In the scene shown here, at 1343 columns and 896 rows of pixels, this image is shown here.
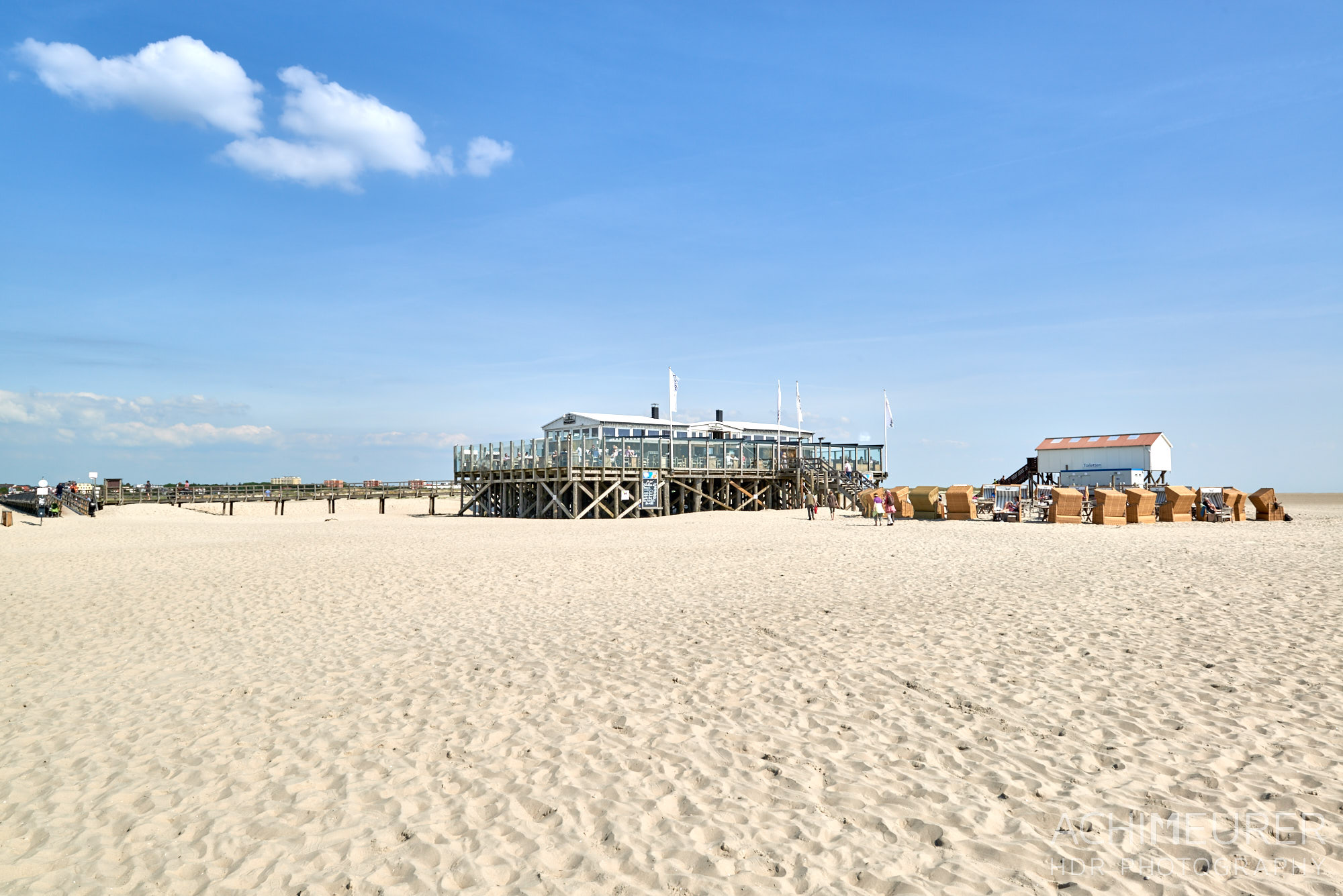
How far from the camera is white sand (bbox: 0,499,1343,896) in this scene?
3.71 metres

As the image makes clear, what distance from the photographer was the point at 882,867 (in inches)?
141

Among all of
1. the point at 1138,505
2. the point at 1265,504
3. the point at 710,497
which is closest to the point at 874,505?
the point at 1138,505

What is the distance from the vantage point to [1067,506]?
24.1 m

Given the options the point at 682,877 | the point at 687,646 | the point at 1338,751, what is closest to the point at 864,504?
the point at 687,646

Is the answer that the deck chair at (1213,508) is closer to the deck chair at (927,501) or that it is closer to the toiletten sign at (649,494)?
the deck chair at (927,501)

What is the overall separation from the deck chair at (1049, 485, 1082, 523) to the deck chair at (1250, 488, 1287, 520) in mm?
8270

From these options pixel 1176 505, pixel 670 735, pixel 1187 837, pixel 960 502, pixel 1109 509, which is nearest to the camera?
pixel 1187 837

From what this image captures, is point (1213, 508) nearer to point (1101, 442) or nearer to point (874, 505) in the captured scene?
point (874, 505)

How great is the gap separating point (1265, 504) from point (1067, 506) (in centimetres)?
897

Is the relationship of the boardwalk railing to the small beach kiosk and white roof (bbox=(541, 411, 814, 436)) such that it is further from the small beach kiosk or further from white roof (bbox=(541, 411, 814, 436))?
the small beach kiosk

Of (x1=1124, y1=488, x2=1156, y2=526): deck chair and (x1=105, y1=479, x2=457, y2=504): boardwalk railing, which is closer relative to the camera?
(x1=1124, y1=488, x2=1156, y2=526): deck chair

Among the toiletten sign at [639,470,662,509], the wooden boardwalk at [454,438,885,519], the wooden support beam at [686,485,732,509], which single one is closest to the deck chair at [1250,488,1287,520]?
the wooden boardwalk at [454,438,885,519]

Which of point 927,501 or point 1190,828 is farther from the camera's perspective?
point 927,501

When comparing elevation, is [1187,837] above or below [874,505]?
below
